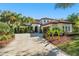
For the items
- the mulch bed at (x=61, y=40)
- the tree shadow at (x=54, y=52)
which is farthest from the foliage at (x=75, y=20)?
the tree shadow at (x=54, y=52)

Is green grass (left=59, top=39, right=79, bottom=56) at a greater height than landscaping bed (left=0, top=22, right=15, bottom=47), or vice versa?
landscaping bed (left=0, top=22, right=15, bottom=47)

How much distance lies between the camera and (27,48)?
988cm

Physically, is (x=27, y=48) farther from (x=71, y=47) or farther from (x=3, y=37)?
(x=71, y=47)

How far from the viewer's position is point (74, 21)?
9.84m

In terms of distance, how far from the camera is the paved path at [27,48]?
9.82 m

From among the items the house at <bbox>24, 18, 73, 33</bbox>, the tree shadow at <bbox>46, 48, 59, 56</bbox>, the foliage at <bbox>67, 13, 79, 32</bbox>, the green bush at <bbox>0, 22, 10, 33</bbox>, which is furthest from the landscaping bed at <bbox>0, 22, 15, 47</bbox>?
the foliage at <bbox>67, 13, 79, 32</bbox>

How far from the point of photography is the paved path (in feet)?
32.2

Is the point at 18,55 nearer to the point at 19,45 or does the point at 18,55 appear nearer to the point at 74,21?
the point at 19,45

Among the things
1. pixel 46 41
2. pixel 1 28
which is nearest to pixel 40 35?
pixel 46 41

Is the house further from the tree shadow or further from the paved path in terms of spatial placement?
the tree shadow

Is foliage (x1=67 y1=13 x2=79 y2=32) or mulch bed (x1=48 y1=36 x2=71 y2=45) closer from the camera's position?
foliage (x1=67 y1=13 x2=79 y2=32)

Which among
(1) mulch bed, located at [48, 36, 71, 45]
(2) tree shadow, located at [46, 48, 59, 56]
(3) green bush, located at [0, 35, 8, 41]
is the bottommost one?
(2) tree shadow, located at [46, 48, 59, 56]

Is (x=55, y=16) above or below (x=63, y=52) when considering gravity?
above

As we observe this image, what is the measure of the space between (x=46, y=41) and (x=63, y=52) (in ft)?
1.33
